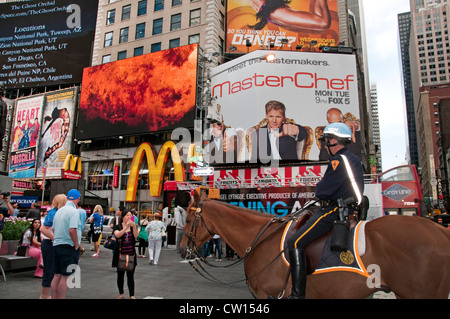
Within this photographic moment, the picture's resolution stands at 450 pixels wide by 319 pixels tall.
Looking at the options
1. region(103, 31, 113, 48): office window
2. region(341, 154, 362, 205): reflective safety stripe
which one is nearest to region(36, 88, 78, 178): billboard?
region(103, 31, 113, 48): office window

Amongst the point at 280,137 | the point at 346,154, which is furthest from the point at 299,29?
the point at 346,154

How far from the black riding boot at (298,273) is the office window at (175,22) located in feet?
119

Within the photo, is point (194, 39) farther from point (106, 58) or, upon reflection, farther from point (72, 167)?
point (72, 167)

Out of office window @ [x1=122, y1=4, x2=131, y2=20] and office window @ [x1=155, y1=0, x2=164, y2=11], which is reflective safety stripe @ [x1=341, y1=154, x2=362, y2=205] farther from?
office window @ [x1=122, y1=4, x2=131, y2=20]

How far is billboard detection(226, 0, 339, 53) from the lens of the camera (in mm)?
31453

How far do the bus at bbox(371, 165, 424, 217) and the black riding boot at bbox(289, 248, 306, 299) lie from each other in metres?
14.6

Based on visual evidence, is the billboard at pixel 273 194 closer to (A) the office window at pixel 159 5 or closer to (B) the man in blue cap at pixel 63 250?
(B) the man in blue cap at pixel 63 250

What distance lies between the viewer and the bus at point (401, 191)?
15672mm

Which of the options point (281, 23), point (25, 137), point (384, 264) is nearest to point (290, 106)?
point (281, 23)

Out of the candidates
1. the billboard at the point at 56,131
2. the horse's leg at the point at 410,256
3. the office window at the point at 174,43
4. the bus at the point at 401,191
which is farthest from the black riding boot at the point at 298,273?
the billboard at the point at 56,131

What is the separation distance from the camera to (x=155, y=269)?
11617 millimetres

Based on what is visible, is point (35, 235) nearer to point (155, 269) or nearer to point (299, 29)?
point (155, 269)

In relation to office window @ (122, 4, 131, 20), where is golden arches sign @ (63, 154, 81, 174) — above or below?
below

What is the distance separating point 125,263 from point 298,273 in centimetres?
450
